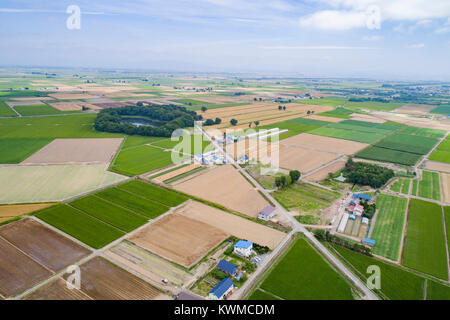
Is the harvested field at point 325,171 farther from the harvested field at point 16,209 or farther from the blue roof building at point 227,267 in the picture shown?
the harvested field at point 16,209

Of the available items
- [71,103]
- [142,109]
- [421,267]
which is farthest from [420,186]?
[71,103]

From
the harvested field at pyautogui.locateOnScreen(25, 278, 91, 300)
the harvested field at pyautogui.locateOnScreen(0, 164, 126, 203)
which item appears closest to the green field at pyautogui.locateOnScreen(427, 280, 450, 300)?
the harvested field at pyautogui.locateOnScreen(25, 278, 91, 300)

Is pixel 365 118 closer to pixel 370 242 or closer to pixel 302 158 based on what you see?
pixel 302 158

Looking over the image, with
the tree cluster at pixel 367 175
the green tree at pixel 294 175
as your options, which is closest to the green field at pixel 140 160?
the green tree at pixel 294 175

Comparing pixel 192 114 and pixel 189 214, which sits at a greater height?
pixel 192 114

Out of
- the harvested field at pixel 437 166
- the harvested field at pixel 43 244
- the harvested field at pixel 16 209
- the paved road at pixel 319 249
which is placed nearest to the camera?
the paved road at pixel 319 249

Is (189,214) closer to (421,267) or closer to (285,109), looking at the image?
(421,267)

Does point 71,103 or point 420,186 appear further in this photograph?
point 71,103

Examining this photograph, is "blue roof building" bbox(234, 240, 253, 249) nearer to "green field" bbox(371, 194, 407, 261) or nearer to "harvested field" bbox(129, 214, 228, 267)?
"harvested field" bbox(129, 214, 228, 267)

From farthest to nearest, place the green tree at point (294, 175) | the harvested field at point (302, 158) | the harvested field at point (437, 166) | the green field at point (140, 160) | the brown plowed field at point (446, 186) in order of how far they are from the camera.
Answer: the harvested field at point (437, 166), the harvested field at point (302, 158), the green field at point (140, 160), the green tree at point (294, 175), the brown plowed field at point (446, 186)
